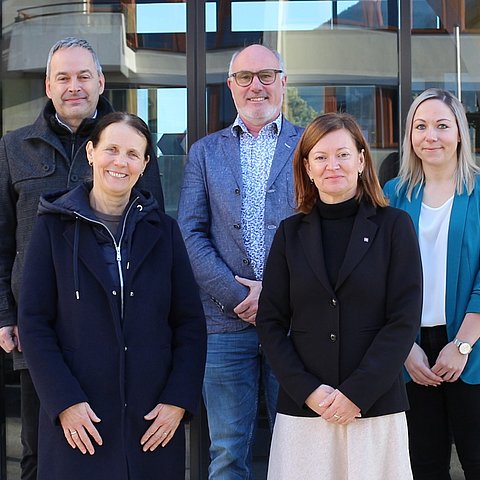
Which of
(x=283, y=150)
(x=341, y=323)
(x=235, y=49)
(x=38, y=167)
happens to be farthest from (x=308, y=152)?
(x=235, y=49)

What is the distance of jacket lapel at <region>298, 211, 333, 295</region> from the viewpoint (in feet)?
9.66

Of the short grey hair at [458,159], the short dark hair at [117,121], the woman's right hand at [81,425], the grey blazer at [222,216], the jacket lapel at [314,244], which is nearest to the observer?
the woman's right hand at [81,425]

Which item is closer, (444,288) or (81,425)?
(81,425)

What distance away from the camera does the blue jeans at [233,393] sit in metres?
3.77

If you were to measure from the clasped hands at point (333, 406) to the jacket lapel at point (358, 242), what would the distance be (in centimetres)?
37

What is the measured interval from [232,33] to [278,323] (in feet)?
6.88

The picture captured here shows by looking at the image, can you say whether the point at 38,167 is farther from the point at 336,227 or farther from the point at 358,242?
the point at 358,242

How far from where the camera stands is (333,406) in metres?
2.85

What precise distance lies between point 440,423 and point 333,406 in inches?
33.7

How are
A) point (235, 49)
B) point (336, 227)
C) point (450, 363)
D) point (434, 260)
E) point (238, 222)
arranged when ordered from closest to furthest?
1. point (336, 227)
2. point (450, 363)
3. point (434, 260)
4. point (238, 222)
5. point (235, 49)

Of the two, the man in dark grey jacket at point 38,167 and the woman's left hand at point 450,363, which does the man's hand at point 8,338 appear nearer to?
the man in dark grey jacket at point 38,167

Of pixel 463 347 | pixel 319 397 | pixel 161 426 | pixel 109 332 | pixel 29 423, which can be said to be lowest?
pixel 29 423

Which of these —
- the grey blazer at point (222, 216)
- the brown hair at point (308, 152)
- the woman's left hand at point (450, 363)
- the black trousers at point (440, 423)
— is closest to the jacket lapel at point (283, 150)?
the grey blazer at point (222, 216)

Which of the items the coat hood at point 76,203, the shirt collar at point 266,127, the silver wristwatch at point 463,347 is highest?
the shirt collar at point 266,127
